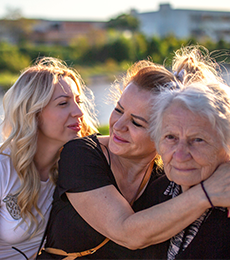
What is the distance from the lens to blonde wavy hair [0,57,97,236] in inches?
106

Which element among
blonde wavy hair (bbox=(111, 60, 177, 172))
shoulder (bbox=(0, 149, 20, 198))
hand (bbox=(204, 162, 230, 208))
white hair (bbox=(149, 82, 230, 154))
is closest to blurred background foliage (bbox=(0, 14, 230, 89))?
shoulder (bbox=(0, 149, 20, 198))

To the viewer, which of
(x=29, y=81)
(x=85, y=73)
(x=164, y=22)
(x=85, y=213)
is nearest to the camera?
(x=85, y=213)

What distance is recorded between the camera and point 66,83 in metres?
3.02

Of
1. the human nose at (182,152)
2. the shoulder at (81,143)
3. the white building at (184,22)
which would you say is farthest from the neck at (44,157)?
the white building at (184,22)

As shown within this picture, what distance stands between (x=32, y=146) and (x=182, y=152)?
151 centimetres

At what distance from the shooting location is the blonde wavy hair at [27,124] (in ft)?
8.86

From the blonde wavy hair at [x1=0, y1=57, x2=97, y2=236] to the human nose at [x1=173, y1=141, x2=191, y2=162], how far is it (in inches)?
55.5

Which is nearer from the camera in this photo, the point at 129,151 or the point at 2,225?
the point at 129,151

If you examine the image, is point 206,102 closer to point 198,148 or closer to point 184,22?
point 198,148

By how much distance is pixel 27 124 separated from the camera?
290 centimetres

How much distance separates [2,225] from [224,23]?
63.8 m

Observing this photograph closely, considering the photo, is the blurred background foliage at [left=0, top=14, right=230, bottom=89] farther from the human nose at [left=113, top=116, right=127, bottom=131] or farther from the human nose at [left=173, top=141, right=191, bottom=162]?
the human nose at [left=173, top=141, right=191, bottom=162]

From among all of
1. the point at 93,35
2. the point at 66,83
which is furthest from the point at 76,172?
the point at 93,35

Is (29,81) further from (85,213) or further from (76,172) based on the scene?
(85,213)
